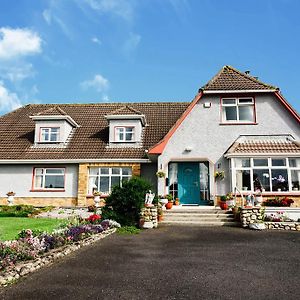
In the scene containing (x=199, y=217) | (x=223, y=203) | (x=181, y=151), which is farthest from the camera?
(x=181, y=151)

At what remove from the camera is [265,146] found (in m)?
17.9

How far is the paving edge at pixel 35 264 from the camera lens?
18.8 feet

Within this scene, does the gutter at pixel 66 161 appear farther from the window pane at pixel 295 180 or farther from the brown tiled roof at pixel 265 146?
the window pane at pixel 295 180

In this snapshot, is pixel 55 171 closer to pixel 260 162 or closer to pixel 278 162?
pixel 260 162

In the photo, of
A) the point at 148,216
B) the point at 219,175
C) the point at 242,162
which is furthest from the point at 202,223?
the point at 242,162

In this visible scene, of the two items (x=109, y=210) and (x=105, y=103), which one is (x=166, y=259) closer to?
(x=109, y=210)

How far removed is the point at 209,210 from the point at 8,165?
47.6 feet

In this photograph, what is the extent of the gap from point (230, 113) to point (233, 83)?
1.93 metres

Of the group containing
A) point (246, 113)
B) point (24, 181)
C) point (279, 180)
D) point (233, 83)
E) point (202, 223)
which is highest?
point (233, 83)

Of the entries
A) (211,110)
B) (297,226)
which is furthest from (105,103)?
(297,226)

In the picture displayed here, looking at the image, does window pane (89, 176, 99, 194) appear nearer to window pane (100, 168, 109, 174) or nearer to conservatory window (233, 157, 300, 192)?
window pane (100, 168, 109, 174)

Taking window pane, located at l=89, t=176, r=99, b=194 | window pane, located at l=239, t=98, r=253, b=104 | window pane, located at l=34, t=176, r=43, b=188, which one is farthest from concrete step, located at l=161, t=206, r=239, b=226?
window pane, located at l=34, t=176, r=43, b=188

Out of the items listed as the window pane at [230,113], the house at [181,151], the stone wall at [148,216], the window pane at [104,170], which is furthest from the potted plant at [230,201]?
the window pane at [104,170]

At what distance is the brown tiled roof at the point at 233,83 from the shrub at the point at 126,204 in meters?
8.46
